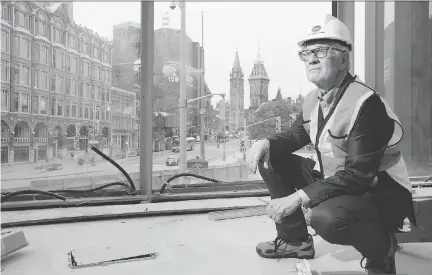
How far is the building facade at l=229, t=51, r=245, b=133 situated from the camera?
2680 millimetres

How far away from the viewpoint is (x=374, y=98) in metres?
1.09

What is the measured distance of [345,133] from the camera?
1111 millimetres

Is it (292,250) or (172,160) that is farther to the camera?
(172,160)

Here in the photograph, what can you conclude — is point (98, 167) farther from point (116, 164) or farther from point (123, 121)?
point (123, 121)

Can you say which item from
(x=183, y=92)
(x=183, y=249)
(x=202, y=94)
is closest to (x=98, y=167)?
(x=183, y=92)

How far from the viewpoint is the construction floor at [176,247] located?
1377 millimetres

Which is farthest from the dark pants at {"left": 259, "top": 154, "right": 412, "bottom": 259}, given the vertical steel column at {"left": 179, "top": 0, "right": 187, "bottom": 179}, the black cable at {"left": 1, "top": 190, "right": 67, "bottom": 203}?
the black cable at {"left": 1, "top": 190, "right": 67, "bottom": 203}

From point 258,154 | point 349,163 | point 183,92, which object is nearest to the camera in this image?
point 349,163

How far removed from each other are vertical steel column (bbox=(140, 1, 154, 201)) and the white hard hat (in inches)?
60.7

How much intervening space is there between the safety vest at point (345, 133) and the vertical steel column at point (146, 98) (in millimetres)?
1535

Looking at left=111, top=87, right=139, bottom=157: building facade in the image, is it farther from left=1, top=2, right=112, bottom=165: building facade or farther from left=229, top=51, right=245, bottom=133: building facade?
left=229, top=51, right=245, bottom=133: building facade

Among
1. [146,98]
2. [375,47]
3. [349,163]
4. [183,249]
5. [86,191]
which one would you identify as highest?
[375,47]

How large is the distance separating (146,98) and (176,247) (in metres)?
1.22

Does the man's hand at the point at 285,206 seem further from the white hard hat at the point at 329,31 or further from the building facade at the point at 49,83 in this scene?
the building facade at the point at 49,83
